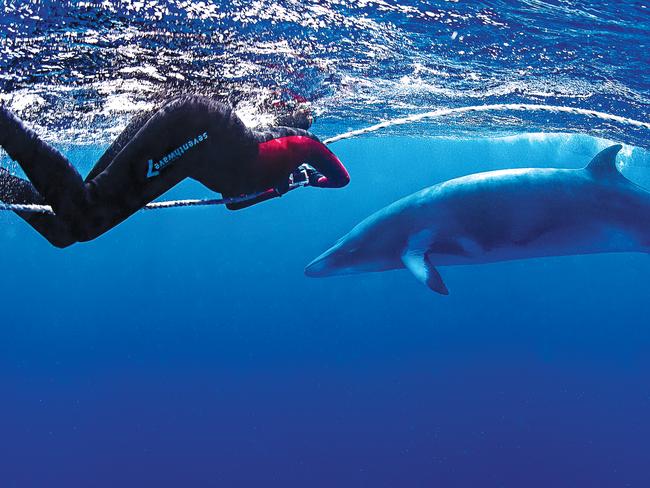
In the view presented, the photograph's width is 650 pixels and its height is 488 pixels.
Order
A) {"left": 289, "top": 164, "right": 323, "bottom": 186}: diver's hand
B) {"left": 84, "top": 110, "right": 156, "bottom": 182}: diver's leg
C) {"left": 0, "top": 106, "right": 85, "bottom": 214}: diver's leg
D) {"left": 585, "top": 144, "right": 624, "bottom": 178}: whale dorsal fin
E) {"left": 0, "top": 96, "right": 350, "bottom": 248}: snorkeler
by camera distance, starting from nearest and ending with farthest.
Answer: {"left": 0, "top": 106, "right": 85, "bottom": 214}: diver's leg < {"left": 0, "top": 96, "right": 350, "bottom": 248}: snorkeler < {"left": 84, "top": 110, "right": 156, "bottom": 182}: diver's leg < {"left": 289, "top": 164, "right": 323, "bottom": 186}: diver's hand < {"left": 585, "top": 144, "right": 624, "bottom": 178}: whale dorsal fin

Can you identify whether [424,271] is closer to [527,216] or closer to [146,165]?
[527,216]

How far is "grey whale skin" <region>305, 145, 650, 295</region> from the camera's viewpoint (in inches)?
269

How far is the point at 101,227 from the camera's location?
3496 mm

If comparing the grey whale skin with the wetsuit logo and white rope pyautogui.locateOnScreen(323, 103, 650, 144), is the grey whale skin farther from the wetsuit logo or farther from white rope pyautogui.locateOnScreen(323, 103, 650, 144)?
the wetsuit logo

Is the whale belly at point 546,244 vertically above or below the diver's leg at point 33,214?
below

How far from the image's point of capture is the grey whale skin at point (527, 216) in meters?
6.82

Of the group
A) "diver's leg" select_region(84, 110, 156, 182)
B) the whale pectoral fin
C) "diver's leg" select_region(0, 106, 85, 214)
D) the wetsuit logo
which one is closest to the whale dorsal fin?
the whale pectoral fin

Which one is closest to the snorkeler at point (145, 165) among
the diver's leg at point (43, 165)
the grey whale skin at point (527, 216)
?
the diver's leg at point (43, 165)

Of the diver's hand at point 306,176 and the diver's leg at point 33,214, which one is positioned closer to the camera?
the diver's leg at point 33,214

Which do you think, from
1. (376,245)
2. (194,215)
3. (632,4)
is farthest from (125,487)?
(194,215)

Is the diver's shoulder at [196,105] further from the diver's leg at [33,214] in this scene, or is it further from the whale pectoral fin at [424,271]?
the whale pectoral fin at [424,271]

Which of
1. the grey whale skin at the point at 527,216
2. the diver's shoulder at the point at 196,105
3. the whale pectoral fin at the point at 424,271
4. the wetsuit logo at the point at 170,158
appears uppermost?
the diver's shoulder at the point at 196,105

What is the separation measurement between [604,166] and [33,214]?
260 inches

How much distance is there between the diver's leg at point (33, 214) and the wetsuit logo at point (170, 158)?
26.2 inches
